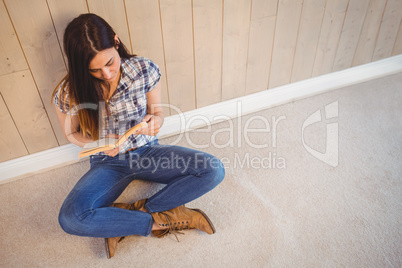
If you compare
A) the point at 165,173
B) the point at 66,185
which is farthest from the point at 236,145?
the point at 66,185

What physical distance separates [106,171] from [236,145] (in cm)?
68

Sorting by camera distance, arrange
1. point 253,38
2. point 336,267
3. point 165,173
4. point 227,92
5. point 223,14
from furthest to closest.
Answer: point 227,92 < point 253,38 < point 223,14 < point 165,173 < point 336,267

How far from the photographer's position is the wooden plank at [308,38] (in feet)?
5.40

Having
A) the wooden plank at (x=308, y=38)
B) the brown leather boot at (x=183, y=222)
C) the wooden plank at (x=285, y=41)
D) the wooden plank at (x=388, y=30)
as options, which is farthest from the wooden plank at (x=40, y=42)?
the wooden plank at (x=388, y=30)

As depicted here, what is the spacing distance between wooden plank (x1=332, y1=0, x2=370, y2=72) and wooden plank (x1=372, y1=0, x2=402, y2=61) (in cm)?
16

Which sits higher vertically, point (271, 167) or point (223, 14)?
A: point (223, 14)

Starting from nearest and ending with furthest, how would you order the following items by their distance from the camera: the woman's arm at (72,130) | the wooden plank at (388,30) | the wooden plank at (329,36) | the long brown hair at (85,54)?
the long brown hair at (85,54) < the woman's arm at (72,130) < the wooden plank at (329,36) < the wooden plank at (388,30)

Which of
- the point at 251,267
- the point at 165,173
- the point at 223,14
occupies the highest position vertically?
the point at 223,14

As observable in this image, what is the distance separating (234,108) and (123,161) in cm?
77

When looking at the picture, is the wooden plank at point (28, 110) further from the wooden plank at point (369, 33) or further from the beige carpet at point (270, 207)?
the wooden plank at point (369, 33)

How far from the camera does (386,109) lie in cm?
183

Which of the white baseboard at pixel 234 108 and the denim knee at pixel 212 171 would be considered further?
the white baseboard at pixel 234 108

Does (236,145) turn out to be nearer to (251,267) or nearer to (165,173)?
(165,173)

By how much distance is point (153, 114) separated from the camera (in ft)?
4.33
